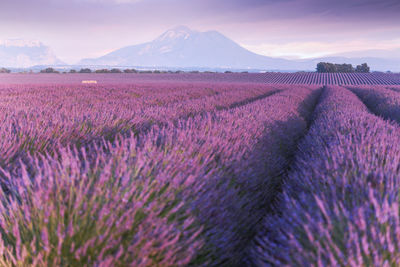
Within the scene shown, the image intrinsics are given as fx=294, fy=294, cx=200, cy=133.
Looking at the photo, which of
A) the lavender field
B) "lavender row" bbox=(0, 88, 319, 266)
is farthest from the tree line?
"lavender row" bbox=(0, 88, 319, 266)

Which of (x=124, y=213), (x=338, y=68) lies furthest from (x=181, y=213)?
(x=338, y=68)

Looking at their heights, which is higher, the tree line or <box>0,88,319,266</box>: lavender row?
the tree line

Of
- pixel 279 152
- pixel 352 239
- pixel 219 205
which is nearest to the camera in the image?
pixel 352 239

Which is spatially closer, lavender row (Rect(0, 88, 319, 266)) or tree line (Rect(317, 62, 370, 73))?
lavender row (Rect(0, 88, 319, 266))

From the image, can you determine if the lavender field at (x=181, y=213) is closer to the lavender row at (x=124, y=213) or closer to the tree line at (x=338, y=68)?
the lavender row at (x=124, y=213)

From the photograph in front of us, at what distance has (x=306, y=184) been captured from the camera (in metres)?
1.89

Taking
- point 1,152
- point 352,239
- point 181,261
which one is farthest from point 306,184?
point 1,152

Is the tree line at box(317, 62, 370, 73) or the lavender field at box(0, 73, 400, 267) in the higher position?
the tree line at box(317, 62, 370, 73)

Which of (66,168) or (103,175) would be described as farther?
(66,168)

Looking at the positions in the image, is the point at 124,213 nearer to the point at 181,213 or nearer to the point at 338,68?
the point at 181,213

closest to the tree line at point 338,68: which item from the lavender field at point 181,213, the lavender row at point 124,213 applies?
the lavender field at point 181,213

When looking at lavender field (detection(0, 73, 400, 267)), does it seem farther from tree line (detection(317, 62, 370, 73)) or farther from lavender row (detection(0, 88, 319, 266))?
tree line (detection(317, 62, 370, 73))

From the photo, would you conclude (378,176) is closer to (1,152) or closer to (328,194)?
(328,194)

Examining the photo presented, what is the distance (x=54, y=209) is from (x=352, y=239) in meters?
1.23
